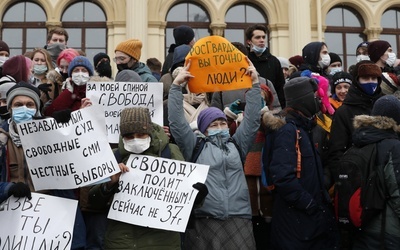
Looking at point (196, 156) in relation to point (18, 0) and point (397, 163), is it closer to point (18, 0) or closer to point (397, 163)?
point (397, 163)

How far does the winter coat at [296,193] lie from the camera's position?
452cm

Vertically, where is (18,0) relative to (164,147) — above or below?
above

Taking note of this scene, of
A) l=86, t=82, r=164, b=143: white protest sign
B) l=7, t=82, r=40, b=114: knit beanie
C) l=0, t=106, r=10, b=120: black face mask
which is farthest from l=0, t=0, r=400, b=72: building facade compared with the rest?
l=7, t=82, r=40, b=114: knit beanie

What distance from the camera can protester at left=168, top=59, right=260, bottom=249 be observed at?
449 cm

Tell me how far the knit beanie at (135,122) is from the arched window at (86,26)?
1202 centimetres

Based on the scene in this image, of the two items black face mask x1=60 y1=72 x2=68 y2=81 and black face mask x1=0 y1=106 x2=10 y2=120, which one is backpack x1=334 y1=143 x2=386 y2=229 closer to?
black face mask x1=0 y1=106 x2=10 y2=120

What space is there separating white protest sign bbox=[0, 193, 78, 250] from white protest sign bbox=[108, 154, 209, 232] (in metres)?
0.34

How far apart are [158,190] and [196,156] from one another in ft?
1.60

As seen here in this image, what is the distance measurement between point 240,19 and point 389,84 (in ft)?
34.7

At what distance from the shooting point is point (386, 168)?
4.35 metres

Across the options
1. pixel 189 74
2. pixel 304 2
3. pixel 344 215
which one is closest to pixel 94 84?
pixel 189 74

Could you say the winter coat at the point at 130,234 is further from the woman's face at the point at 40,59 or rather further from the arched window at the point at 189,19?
the arched window at the point at 189,19

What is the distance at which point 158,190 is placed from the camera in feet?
14.2

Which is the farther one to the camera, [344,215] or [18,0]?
[18,0]
